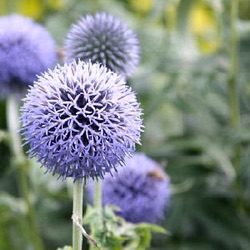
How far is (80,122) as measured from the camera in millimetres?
956

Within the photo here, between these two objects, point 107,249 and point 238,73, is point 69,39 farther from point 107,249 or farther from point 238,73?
point 238,73

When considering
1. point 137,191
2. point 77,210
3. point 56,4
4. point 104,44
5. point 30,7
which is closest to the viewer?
point 77,210

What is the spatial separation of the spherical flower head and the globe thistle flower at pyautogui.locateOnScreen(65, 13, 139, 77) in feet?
0.67

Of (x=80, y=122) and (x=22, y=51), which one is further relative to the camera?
(x=22, y=51)

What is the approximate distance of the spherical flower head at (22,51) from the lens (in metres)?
1.55

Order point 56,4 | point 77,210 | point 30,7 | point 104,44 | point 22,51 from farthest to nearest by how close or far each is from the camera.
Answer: point 30,7
point 56,4
point 22,51
point 104,44
point 77,210

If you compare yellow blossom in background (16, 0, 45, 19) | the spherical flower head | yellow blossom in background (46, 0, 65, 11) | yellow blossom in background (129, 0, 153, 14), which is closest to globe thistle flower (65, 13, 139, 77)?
the spherical flower head

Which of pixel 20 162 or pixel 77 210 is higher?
pixel 20 162

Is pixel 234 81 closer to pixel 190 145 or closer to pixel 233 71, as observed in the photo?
pixel 233 71

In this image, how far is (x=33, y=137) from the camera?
38.2 inches

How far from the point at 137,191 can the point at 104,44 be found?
0.32 metres

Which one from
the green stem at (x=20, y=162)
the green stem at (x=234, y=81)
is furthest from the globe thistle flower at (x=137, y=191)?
the green stem at (x=234, y=81)

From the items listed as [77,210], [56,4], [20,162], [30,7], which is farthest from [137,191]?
[30,7]

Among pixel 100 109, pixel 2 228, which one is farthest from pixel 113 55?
pixel 2 228
